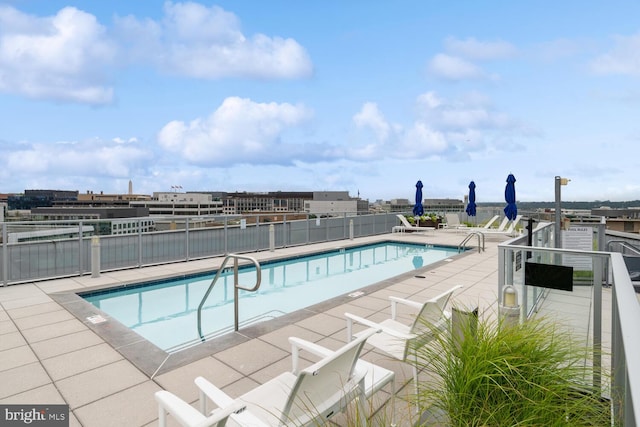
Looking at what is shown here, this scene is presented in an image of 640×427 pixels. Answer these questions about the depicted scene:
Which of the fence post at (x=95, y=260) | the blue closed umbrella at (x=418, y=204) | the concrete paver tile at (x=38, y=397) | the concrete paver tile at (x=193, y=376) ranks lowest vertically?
the concrete paver tile at (x=38, y=397)

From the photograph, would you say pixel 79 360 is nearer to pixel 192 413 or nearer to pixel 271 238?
pixel 192 413

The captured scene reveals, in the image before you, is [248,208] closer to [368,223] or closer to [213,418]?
[368,223]

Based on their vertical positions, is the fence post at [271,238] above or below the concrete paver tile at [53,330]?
above

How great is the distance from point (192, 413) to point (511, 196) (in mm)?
16002

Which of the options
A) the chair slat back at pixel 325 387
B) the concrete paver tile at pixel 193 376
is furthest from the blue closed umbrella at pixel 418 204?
the chair slat back at pixel 325 387

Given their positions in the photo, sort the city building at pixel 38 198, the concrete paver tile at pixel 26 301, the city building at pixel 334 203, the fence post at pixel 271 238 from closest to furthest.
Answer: the concrete paver tile at pixel 26 301 → the fence post at pixel 271 238 → the city building at pixel 334 203 → the city building at pixel 38 198

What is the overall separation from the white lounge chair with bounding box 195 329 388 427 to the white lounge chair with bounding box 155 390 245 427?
0.15 metres

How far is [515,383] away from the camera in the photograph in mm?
1975

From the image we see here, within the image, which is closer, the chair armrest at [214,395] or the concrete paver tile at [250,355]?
the chair armrest at [214,395]

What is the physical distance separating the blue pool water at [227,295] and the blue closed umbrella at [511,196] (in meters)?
6.12

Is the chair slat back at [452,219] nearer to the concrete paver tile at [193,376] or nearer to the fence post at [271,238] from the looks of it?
the fence post at [271,238]

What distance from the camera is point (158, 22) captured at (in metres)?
13.3

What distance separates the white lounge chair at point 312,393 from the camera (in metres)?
1.91

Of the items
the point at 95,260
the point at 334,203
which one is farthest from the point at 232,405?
the point at 334,203
